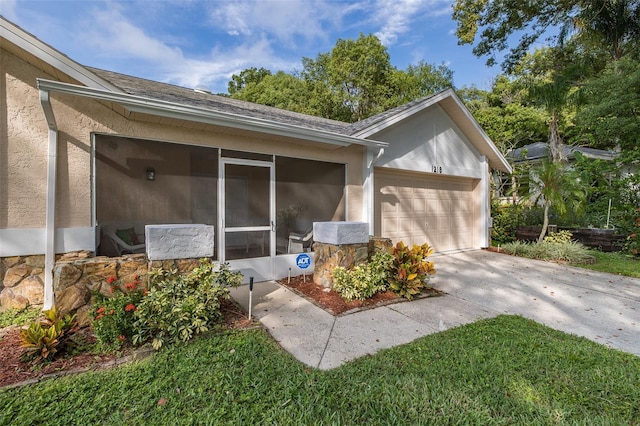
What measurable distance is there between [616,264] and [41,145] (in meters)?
12.0

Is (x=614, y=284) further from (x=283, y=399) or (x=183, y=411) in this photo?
(x=183, y=411)

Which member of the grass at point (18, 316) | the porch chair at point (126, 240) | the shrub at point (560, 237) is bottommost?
the grass at point (18, 316)

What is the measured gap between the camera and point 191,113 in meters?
4.64

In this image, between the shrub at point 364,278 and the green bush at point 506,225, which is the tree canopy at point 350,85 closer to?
the green bush at point 506,225

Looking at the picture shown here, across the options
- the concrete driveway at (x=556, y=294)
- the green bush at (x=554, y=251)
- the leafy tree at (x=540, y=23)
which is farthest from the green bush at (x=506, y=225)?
the leafy tree at (x=540, y=23)

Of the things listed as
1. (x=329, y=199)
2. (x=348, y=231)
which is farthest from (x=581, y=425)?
(x=329, y=199)

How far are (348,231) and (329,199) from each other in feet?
5.90

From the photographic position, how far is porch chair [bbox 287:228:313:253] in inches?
249

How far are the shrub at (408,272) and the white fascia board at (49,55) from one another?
5.34 m

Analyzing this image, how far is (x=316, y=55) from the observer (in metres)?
22.0

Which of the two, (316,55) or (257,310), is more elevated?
(316,55)

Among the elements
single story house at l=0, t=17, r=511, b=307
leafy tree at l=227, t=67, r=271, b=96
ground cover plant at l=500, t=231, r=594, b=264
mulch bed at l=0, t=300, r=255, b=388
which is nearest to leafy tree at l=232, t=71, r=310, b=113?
leafy tree at l=227, t=67, r=271, b=96

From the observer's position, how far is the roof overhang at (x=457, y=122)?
7.15 m

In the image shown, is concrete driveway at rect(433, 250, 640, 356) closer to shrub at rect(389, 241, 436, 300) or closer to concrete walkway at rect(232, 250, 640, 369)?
concrete walkway at rect(232, 250, 640, 369)
